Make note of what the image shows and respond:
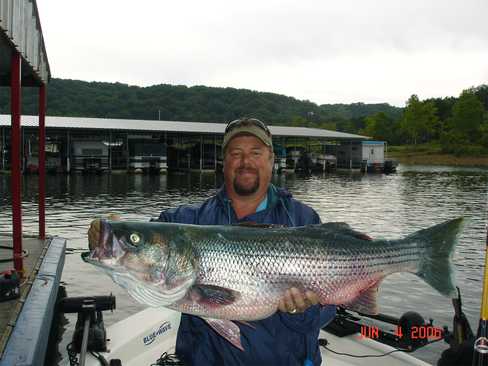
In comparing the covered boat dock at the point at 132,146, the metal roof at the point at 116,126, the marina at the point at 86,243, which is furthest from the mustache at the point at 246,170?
the metal roof at the point at 116,126

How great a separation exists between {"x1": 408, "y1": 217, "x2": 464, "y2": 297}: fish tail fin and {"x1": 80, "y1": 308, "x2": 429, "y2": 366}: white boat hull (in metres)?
3.03

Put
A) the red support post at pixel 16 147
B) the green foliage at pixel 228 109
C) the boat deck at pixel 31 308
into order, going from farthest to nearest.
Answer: the green foliage at pixel 228 109
the red support post at pixel 16 147
the boat deck at pixel 31 308

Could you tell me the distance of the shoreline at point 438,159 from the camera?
Answer: 410ft

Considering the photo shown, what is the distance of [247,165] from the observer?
4.88 metres

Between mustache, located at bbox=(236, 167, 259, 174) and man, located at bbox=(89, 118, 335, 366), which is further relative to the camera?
mustache, located at bbox=(236, 167, 259, 174)

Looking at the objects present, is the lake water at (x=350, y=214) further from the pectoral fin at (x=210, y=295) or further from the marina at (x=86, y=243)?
the pectoral fin at (x=210, y=295)

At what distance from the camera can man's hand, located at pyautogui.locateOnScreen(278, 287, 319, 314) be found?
13.6ft

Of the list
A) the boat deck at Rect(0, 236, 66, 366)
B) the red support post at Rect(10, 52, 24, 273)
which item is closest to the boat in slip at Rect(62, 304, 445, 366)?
the boat deck at Rect(0, 236, 66, 366)

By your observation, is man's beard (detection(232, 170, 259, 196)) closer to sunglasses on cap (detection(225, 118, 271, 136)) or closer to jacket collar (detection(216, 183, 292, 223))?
jacket collar (detection(216, 183, 292, 223))

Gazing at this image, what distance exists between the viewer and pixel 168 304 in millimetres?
3924

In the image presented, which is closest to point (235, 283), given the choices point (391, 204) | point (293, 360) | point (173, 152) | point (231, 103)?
point (293, 360)

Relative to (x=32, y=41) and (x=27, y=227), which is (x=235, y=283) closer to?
(x=32, y=41)

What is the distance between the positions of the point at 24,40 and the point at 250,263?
6.47 meters

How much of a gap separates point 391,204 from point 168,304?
3723 cm
